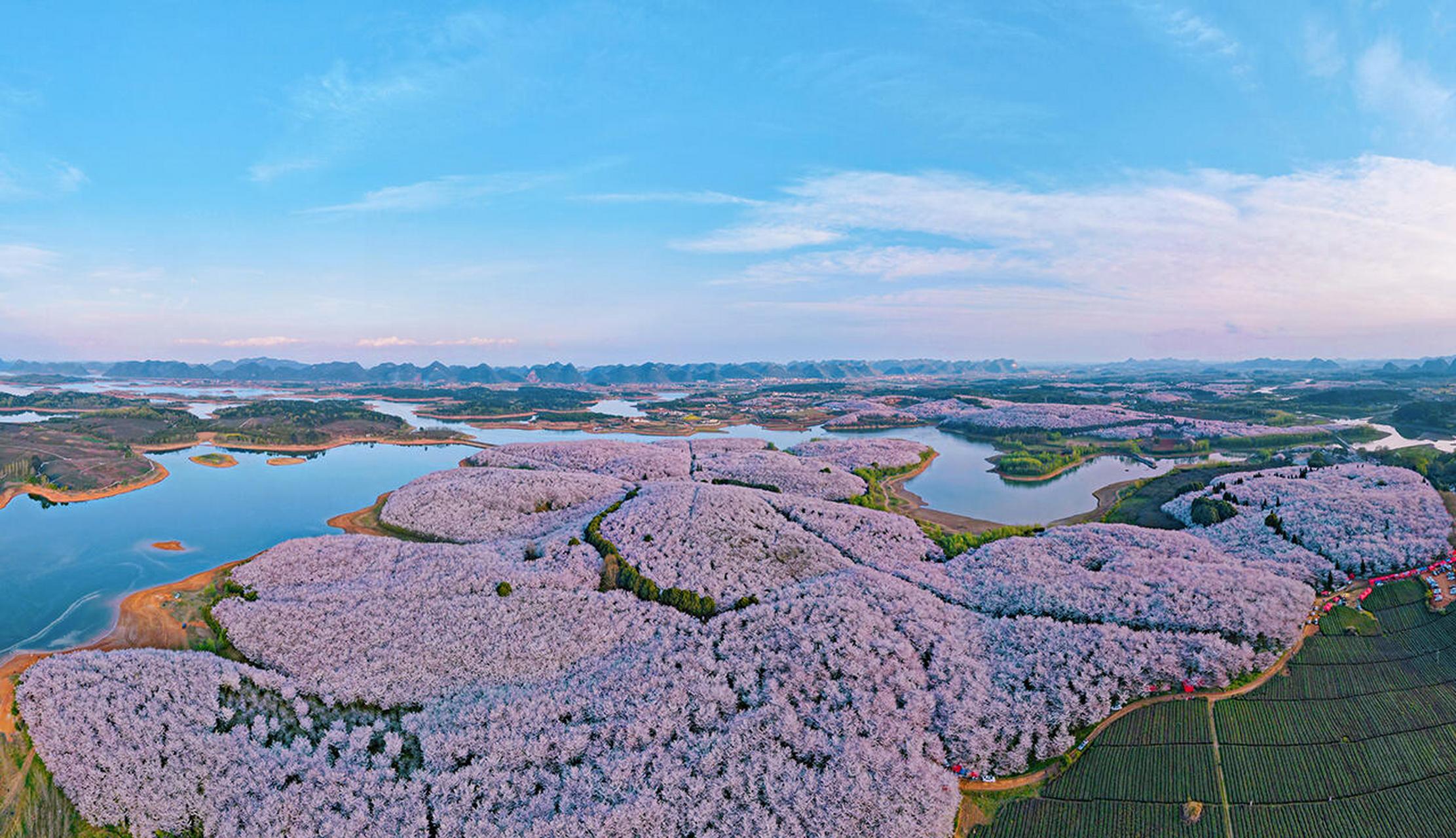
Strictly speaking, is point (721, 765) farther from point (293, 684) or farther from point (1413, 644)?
point (1413, 644)

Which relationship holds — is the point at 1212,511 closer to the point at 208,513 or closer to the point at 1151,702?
the point at 1151,702

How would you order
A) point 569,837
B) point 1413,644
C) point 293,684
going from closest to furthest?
point 569,837
point 293,684
point 1413,644

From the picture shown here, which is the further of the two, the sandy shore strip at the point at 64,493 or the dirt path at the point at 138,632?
the sandy shore strip at the point at 64,493

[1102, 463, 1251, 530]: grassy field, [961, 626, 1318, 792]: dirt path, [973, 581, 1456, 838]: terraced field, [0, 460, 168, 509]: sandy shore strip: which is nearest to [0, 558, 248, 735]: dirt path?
[0, 460, 168, 509]: sandy shore strip

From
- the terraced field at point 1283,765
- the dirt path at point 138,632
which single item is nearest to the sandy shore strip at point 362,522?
the dirt path at point 138,632

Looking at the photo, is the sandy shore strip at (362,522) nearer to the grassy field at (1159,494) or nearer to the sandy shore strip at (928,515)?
the sandy shore strip at (928,515)

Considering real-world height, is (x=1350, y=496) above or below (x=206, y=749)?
above

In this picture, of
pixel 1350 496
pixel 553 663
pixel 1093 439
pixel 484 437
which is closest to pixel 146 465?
pixel 484 437

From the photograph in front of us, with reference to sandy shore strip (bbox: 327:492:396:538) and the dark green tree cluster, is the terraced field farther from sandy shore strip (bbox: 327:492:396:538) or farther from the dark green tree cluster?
sandy shore strip (bbox: 327:492:396:538)
